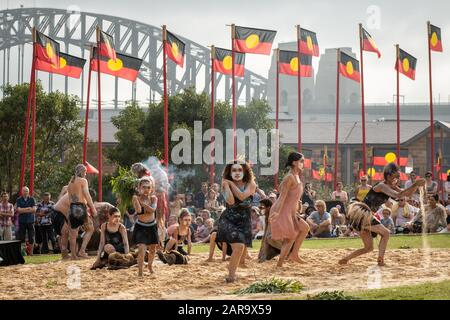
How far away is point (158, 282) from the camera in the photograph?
1442 centimetres

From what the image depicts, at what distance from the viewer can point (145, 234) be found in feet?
50.6

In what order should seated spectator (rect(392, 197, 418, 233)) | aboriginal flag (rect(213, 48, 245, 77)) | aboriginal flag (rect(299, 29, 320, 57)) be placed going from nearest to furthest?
seated spectator (rect(392, 197, 418, 233))
aboriginal flag (rect(213, 48, 245, 77))
aboriginal flag (rect(299, 29, 320, 57))

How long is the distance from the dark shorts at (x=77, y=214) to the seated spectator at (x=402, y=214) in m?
9.63

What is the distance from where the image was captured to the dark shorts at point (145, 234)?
606 inches

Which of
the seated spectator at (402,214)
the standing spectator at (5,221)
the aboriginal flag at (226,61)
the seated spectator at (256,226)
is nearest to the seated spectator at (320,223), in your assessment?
the seated spectator at (256,226)

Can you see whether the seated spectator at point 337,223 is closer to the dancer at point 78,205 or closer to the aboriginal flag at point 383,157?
the dancer at point 78,205

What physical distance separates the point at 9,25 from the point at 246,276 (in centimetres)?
11466

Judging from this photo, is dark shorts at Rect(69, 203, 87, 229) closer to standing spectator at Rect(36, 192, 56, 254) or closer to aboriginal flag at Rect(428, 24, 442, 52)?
standing spectator at Rect(36, 192, 56, 254)

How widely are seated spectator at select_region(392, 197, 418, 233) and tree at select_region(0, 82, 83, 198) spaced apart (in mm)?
29143

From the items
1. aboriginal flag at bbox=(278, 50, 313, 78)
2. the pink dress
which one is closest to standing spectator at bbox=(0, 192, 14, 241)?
the pink dress

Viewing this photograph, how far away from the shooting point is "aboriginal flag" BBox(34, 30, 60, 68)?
30.2 m
